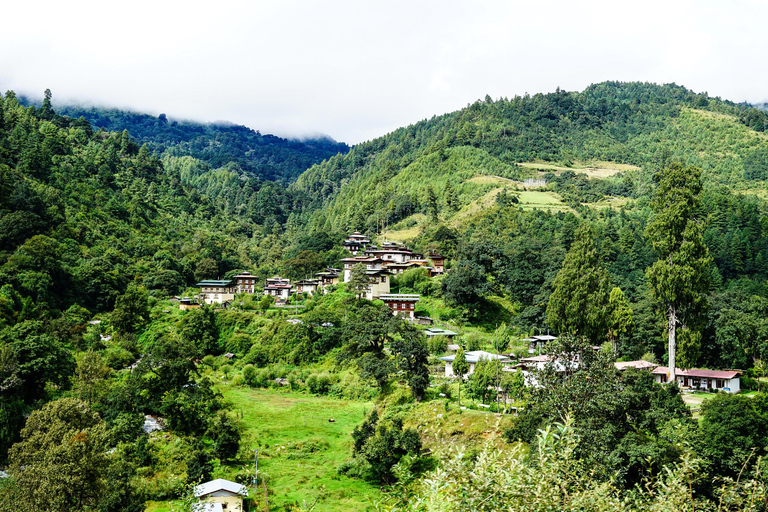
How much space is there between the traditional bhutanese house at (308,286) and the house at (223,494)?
101 ft

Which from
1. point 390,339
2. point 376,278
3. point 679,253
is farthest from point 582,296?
point 376,278

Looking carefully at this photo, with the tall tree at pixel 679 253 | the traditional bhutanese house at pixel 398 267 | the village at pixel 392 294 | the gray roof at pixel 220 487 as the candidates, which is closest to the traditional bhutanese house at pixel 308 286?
the village at pixel 392 294

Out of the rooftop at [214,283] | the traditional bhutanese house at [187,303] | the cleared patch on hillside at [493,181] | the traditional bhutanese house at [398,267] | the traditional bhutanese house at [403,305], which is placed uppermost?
the cleared patch on hillside at [493,181]

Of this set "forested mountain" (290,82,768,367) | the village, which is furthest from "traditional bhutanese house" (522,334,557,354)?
"forested mountain" (290,82,768,367)

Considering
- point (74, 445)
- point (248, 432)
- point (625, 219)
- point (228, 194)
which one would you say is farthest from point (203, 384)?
point (228, 194)

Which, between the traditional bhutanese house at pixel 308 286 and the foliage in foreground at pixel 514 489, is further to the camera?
the traditional bhutanese house at pixel 308 286

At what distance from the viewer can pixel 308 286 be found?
53.6 metres

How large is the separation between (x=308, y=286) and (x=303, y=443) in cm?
2579

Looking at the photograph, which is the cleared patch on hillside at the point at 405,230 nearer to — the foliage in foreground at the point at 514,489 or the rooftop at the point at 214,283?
the rooftop at the point at 214,283

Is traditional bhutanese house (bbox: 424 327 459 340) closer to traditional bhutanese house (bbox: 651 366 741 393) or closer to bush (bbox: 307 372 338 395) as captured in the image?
bush (bbox: 307 372 338 395)

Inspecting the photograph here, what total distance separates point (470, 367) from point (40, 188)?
43.8m

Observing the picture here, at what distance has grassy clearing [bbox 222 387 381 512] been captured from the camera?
23.7 m

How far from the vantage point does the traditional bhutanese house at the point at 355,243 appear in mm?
62888

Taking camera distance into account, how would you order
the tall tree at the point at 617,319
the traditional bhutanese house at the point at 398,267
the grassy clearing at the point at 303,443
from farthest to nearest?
the traditional bhutanese house at the point at 398,267 < the tall tree at the point at 617,319 < the grassy clearing at the point at 303,443
